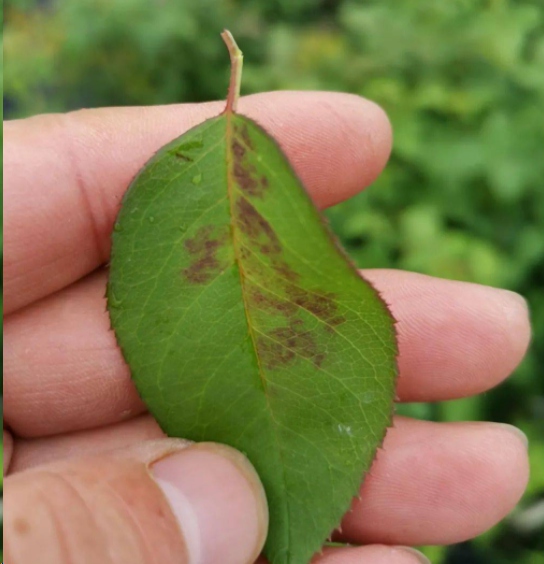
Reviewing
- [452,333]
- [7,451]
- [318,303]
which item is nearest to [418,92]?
[452,333]

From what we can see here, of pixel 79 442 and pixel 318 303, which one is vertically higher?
pixel 318 303

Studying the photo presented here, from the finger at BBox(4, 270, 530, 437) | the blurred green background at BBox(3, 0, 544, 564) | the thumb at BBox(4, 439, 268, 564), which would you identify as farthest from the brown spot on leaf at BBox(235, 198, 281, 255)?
the blurred green background at BBox(3, 0, 544, 564)

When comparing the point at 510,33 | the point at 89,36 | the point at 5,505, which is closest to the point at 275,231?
the point at 5,505

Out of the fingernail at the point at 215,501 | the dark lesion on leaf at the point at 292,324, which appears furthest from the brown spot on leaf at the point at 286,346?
the fingernail at the point at 215,501

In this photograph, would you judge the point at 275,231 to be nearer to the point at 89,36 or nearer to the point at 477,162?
the point at 477,162

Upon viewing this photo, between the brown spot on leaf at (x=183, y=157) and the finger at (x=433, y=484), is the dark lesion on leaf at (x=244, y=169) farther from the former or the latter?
the finger at (x=433, y=484)

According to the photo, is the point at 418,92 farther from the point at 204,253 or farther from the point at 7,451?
the point at 7,451

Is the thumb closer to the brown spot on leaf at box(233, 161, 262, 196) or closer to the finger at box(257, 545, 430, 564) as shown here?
the finger at box(257, 545, 430, 564)
